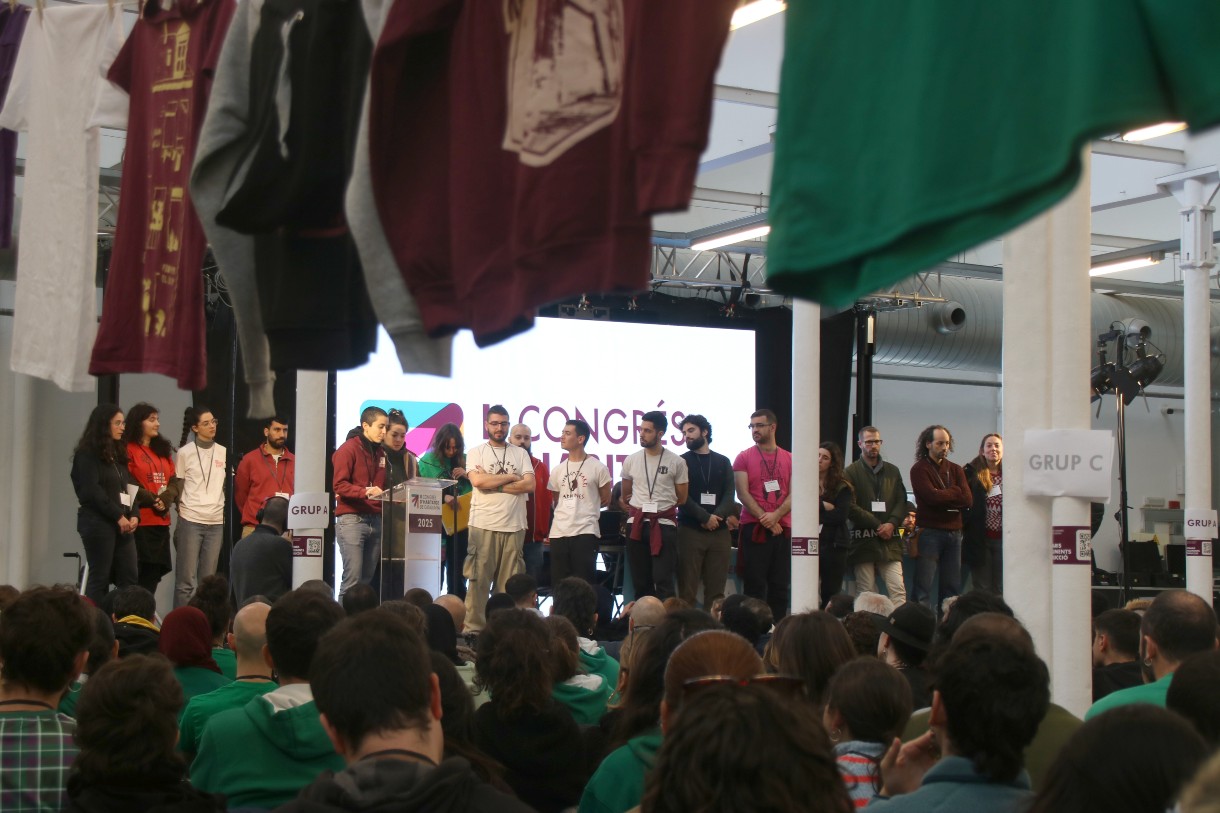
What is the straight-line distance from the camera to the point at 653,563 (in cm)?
960

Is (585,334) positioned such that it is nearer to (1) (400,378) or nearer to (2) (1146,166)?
(1) (400,378)

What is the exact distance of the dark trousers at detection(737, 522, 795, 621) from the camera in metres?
9.77

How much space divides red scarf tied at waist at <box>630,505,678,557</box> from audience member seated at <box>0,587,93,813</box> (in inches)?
268

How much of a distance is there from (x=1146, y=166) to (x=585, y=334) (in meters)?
5.48

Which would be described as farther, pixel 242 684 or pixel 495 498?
pixel 495 498

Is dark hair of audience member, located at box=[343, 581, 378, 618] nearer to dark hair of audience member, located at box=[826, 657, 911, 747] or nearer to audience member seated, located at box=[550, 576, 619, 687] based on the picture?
audience member seated, located at box=[550, 576, 619, 687]

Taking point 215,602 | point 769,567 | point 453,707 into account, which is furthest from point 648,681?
point 769,567

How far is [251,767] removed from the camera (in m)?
2.82

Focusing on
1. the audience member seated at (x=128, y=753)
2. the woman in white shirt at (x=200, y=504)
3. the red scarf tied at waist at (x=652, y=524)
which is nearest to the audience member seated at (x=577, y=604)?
the audience member seated at (x=128, y=753)

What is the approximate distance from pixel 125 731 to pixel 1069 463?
3294 millimetres

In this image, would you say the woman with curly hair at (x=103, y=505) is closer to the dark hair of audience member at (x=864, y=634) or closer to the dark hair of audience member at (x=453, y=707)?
the dark hair of audience member at (x=864, y=634)

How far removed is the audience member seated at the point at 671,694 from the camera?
2412mm

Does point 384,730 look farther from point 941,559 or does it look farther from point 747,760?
point 941,559

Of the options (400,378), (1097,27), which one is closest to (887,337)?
(400,378)
